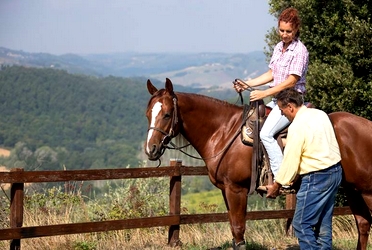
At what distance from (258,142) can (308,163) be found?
4.50 feet

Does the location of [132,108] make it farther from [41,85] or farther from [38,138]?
[38,138]

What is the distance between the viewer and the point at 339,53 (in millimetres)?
12711

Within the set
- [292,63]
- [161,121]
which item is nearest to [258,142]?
[292,63]

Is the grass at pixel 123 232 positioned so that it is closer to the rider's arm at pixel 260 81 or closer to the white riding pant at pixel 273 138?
the white riding pant at pixel 273 138

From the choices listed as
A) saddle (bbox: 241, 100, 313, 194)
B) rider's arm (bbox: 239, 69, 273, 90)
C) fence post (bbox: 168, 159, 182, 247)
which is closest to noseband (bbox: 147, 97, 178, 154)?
saddle (bbox: 241, 100, 313, 194)

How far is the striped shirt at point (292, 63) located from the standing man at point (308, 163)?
1.11 m

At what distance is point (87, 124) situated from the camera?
547 ft

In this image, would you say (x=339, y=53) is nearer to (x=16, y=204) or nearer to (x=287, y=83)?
(x=287, y=83)

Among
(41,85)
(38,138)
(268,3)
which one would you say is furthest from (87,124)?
(268,3)

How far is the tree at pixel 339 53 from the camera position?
11805 millimetres

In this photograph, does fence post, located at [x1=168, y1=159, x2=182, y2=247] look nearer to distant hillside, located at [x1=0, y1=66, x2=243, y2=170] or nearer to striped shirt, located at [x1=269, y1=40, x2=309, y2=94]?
striped shirt, located at [x1=269, y1=40, x2=309, y2=94]

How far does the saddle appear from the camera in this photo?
6633 millimetres

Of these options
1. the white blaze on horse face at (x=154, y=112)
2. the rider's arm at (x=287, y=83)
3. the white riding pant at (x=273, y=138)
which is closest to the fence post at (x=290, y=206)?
the white riding pant at (x=273, y=138)

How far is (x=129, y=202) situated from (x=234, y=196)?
3.86 m
